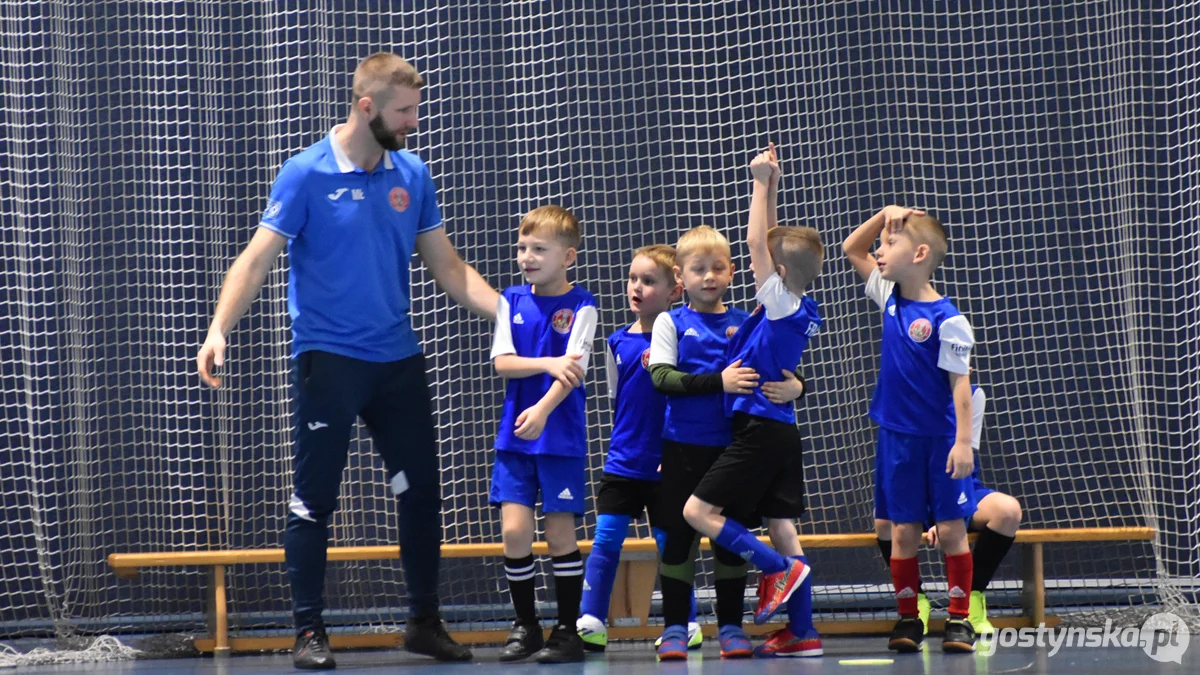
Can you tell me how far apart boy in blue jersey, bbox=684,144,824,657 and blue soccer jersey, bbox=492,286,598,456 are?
41 centimetres

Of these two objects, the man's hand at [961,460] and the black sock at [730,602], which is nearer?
the man's hand at [961,460]

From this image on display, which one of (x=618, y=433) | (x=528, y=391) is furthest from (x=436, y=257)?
(x=618, y=433)

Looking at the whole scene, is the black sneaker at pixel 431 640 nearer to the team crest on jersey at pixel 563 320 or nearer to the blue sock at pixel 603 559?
the blue sock at pixel 603 559

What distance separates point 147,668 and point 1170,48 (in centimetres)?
477

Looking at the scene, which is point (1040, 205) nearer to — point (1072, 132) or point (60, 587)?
point (1072, 132)

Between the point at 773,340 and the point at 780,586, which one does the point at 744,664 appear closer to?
the point at 780,586

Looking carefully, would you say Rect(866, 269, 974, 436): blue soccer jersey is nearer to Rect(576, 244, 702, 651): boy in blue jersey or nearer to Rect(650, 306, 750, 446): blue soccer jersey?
Rect(650, 306, 750, 446): blue soccer jersey

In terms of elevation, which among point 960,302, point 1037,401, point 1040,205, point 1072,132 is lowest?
point 1037,401

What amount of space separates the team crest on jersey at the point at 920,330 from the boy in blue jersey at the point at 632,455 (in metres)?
0.71

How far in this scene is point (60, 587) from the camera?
4.73 metres

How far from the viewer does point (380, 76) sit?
3.18 m

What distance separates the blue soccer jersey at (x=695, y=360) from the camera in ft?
11.0

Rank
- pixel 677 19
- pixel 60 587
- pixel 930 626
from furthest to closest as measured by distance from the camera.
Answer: pixel 677 19, pixel 60 587, pixel 930 626

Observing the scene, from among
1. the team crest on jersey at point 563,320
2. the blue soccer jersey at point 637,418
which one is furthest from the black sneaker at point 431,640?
the team crest on jersey at point 563,320
